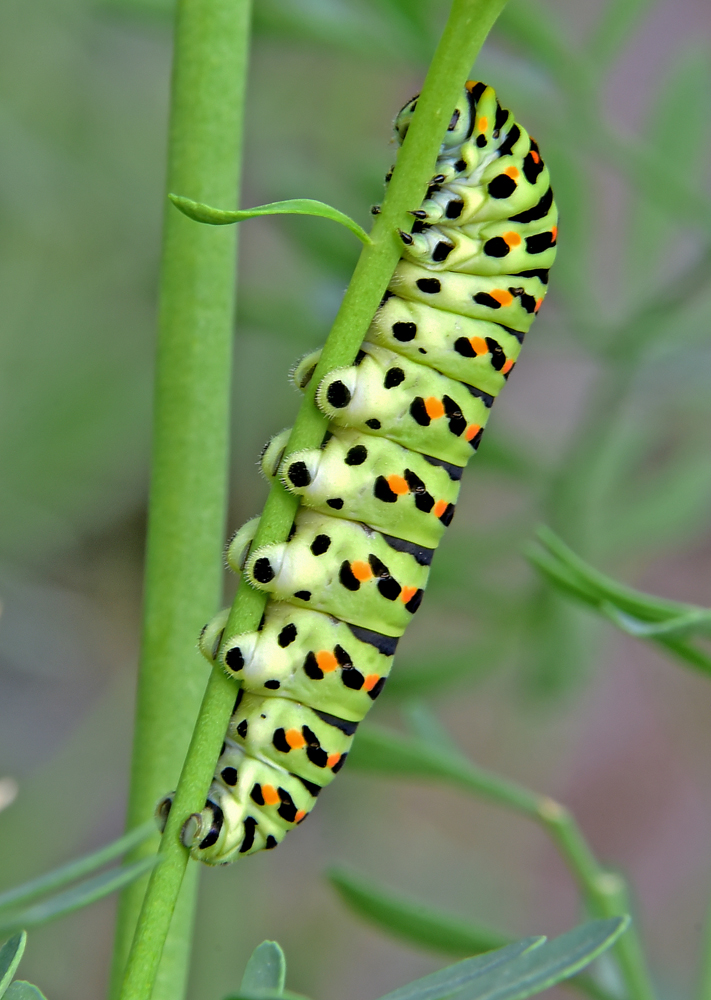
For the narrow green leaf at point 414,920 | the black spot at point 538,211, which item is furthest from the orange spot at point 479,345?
the narrow green leaf at point 414,920

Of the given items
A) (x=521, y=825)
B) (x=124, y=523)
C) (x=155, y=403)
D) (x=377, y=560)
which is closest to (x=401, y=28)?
(x=377, y=560)

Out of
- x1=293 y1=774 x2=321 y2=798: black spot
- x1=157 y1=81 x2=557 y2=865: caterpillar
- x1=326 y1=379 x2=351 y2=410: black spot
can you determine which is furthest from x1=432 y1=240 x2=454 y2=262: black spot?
x1=293 y1=774 x2=321 y2=798: black spot

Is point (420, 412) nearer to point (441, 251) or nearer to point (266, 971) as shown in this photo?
point (441, 251)

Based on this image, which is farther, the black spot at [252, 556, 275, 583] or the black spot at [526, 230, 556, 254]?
the black spot at [526, 230, 556, 254]

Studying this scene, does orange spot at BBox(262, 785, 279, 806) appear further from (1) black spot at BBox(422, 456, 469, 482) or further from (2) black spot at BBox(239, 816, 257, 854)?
(1) black spot at BBox(422, 456, 469, 482)

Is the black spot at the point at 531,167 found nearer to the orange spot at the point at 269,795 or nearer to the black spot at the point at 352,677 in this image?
the black spot at the point at 352,677

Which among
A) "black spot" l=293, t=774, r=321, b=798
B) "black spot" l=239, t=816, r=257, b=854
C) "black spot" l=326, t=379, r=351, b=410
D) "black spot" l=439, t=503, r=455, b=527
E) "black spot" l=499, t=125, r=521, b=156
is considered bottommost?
"black spot" l=239, t=816, r=257, b=854
